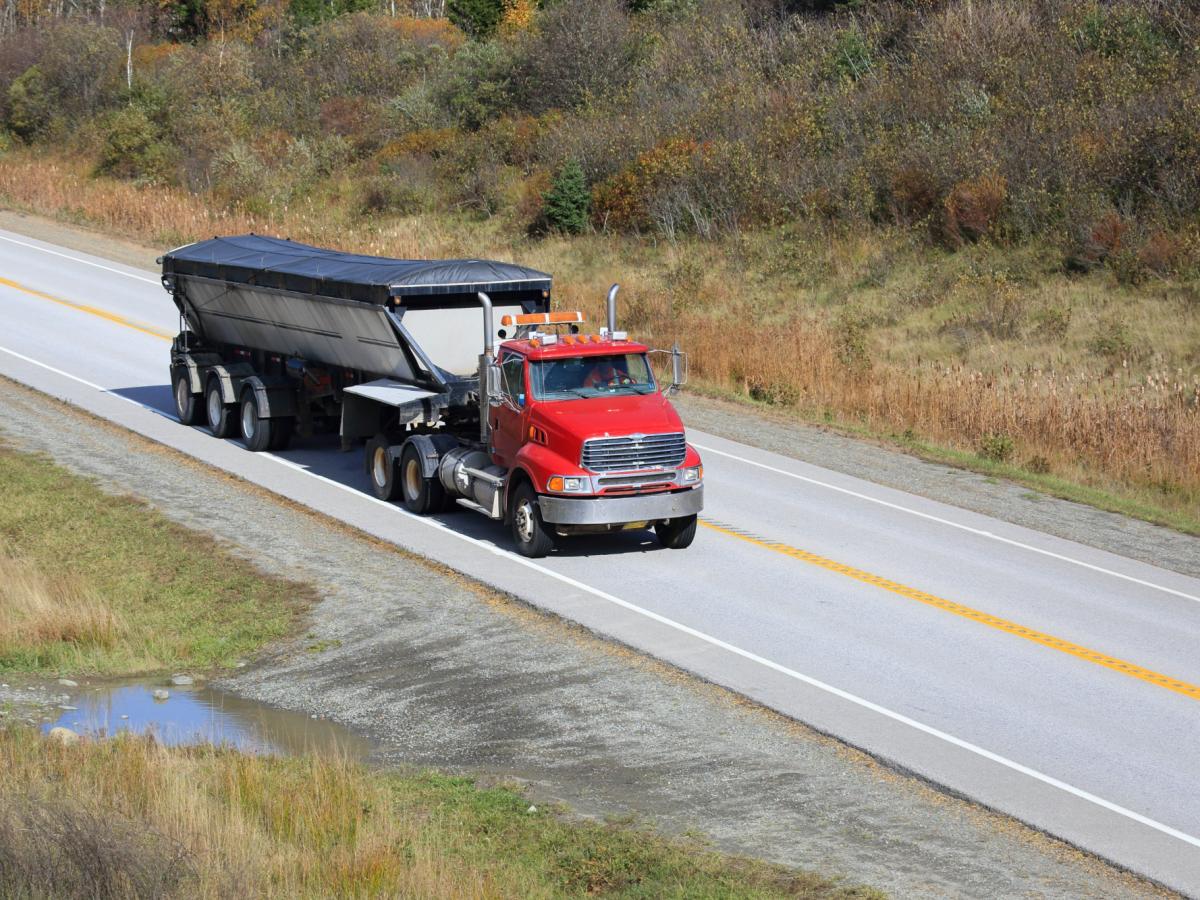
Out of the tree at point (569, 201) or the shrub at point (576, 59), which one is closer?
the tree at point (569, 201)

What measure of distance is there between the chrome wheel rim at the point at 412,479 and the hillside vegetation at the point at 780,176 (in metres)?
9.78

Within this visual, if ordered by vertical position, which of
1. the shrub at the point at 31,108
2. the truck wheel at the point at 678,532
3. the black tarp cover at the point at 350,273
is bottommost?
the truck wheel at the point at 678,532

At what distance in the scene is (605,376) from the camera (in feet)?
59.3

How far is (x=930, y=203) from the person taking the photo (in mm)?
38250

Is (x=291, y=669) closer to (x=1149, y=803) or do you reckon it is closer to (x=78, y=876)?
(x=78, y=876)

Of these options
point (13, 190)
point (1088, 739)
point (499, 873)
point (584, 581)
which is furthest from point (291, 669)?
point (13, 190)

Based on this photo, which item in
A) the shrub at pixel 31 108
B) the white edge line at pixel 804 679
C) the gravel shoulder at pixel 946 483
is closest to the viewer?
the white edge line at pixel 804 679

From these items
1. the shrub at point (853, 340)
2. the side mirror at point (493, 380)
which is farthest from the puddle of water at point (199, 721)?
the shrub at point (853, 340)

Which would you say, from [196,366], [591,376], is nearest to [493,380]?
[591,376]

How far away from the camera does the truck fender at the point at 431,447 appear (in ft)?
62.6

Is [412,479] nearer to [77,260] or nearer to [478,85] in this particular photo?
[77,260]

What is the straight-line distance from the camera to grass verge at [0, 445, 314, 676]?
14.2 meters

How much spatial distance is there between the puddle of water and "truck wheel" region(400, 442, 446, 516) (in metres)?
6.06

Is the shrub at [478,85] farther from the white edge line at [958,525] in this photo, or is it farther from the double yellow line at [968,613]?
the double yellow line at [968,613]
